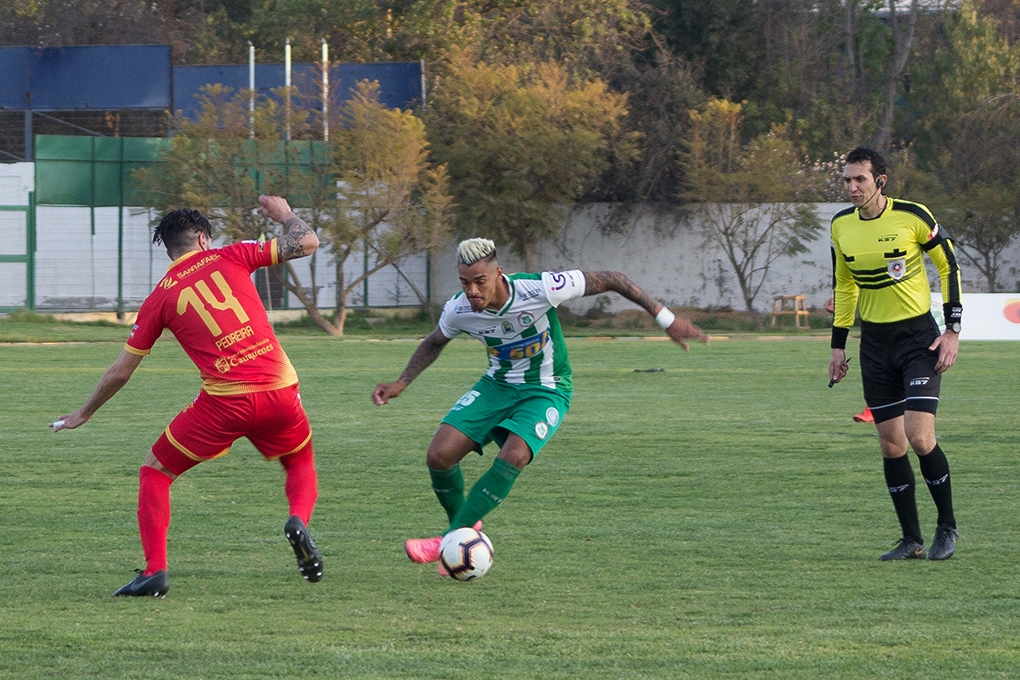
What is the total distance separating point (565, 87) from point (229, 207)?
1165 cm

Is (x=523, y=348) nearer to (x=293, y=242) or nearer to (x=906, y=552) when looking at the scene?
(x=293, y=242)

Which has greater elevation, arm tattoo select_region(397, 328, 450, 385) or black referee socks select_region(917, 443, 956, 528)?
arm tattoo select_region(397, 328, 450, 385)

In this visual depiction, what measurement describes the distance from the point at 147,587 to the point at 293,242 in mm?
1806

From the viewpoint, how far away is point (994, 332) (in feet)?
90.3

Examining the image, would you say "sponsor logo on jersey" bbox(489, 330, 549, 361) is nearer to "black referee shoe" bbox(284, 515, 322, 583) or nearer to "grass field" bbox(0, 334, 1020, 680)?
"grass field" bbox(0, 334, 1020, 680)

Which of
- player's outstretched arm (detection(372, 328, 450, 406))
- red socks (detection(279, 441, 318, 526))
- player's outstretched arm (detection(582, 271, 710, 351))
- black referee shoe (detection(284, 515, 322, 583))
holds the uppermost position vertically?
player's outstretched arm (detection(582, 271, 710, 351))

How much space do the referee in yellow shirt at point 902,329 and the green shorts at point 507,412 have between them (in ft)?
5.92

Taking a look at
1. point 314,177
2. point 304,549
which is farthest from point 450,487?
point 314,177

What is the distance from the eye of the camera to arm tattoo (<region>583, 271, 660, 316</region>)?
6.25 m

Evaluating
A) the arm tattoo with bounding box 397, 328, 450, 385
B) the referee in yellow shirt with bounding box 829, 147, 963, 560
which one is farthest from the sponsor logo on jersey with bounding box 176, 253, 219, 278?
the referee in yellow shirt with bounding box 829, 147, 963, 560

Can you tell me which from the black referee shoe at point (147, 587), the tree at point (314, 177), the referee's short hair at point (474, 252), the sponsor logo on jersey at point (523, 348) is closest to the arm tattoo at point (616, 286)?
the sponsor logo on jersey at point (523, 348)

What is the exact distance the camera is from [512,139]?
1378 inches

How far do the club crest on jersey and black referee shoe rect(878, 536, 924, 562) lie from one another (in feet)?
4.90


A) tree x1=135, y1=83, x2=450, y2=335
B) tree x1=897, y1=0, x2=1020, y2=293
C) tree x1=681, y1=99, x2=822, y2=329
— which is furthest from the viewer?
tree x1=897, y1=0, x2=1020, y2=293
